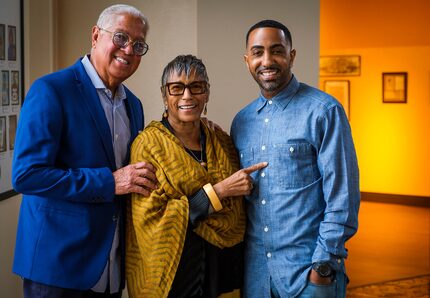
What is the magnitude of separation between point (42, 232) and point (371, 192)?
7.77 meters

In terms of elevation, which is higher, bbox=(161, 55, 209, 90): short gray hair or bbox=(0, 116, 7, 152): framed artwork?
bbox=(161, 55, 209, 90): short gray hair

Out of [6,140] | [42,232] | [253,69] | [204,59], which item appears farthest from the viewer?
[204,59]

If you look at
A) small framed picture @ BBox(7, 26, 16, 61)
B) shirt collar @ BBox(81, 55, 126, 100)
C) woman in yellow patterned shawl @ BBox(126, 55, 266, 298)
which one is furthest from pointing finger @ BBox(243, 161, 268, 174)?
small framed picture @ BBox(7, 26, 16, 61)

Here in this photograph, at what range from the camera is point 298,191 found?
7.76 ft

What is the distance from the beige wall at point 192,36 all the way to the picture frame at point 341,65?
5.17 meters

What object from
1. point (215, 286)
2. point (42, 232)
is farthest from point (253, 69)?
point (42, 232)

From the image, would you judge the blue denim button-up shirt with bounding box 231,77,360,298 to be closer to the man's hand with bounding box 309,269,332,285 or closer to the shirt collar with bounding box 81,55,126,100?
the man's hand with bounding box 309,269,332,285

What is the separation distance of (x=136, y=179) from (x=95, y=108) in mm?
328

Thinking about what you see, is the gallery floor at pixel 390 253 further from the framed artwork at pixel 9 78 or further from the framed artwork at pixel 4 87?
the framed artwork at pixel 4 87

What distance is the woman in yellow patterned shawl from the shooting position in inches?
90.4

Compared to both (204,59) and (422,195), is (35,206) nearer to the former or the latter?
(204,59)

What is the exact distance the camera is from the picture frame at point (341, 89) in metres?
9.36

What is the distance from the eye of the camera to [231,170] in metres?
2.47

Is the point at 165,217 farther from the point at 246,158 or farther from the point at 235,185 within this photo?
the point at 246,158
